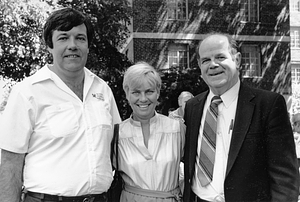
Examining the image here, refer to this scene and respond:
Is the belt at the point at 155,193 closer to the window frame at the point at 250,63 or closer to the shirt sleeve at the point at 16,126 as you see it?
the shirt sleeve at the point at 16,126

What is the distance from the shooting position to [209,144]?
2852mm

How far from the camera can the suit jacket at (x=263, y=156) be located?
2.64m

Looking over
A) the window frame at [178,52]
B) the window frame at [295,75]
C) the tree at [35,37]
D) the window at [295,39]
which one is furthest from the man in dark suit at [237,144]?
the window at [295,39]

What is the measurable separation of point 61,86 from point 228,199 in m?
1.45

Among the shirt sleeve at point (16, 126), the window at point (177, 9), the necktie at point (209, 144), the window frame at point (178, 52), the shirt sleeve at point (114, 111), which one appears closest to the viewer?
the shirt sleeve at point (16, 126)

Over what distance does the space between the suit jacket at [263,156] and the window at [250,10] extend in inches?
848

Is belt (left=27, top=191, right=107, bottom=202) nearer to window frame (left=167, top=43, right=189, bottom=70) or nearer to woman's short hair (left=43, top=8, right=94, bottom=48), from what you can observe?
woman's short hair (left=43, top=8, right=94, bottom=48)

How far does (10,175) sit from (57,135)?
41 cm

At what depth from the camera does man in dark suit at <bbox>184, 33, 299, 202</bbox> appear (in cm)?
265

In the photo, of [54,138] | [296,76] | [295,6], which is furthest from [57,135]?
[295,6]

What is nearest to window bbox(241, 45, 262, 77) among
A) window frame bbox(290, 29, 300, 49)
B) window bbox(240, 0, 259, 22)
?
window bbox(240, 0, 259, 22)

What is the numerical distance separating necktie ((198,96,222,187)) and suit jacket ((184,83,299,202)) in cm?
15

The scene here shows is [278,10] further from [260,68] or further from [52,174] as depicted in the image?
[52,174]

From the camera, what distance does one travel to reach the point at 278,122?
2.64 metres
